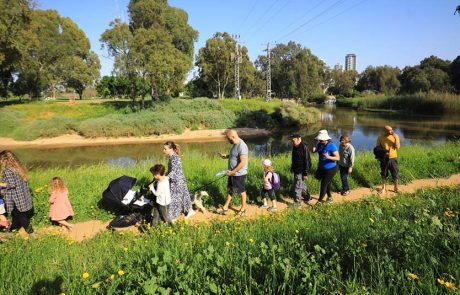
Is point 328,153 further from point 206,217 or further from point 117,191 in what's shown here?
point 117,191

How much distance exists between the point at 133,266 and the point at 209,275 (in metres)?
0.83

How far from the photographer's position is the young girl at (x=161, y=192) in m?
6.19

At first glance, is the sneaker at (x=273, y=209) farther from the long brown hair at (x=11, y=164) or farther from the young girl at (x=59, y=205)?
the long brown hair at (x=11, y=164)

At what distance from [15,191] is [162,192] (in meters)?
2.90

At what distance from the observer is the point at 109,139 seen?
3088cm

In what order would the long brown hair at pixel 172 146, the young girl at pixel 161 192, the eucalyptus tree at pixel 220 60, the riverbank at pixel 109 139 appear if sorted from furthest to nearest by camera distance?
the eucalyptus tree at pixel 220 60 < the riverbank at pixel 109 139 < the long brown hair at pixel 172 146 < the young girl at pixel 161 192

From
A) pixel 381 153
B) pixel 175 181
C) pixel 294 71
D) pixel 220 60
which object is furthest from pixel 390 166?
pixel 294 71

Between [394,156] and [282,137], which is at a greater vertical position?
[394,156]

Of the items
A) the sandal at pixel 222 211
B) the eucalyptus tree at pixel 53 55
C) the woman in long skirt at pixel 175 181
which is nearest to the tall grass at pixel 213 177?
the sandal at pixel 222 211

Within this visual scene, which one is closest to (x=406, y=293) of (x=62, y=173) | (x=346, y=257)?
(x=346, y=257)

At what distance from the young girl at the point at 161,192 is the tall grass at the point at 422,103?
51347mm

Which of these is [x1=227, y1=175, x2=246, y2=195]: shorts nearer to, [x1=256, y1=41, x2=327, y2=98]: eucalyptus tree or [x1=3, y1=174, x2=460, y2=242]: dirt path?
[x1=3, y1=174, x2=460, y2=242]: dirt path

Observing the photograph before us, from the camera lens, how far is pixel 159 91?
39.5 metres

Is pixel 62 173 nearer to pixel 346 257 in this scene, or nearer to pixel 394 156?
pixel 346 257
